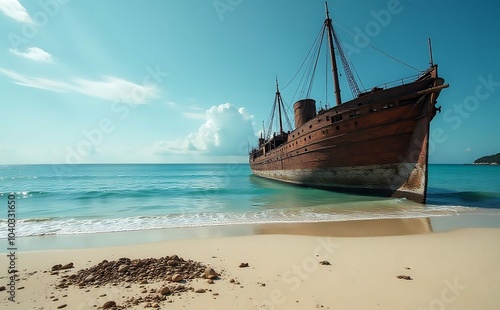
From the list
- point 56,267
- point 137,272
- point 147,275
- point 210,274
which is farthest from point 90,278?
point 210,274

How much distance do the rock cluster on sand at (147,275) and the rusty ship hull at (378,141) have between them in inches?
635

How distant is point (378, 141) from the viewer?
1702 centimetres

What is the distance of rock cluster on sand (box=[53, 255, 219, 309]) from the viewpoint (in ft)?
13.5

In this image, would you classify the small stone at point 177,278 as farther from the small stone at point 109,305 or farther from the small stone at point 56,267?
the small stone at point 56,267

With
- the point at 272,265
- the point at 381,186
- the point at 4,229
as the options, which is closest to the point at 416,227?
the point at 272,265

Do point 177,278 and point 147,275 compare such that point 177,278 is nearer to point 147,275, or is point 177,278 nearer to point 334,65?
point 147,275

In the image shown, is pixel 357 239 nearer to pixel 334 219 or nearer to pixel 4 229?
pixel 334 219

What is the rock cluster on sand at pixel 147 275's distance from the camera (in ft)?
13.5

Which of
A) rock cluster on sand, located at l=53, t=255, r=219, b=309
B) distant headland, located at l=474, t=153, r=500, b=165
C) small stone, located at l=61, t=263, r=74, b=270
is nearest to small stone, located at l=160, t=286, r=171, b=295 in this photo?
rock cluster on sand, located at l=53, t=255, r=219, b=309

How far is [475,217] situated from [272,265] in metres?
12.7

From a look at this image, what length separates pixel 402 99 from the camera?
15.8m

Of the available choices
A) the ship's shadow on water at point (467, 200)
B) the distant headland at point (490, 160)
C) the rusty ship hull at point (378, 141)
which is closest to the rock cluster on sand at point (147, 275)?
the rusty ship hull at point (378, 141)

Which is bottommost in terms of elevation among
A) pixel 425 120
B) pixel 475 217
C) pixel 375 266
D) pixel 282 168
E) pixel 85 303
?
pixel 475 217

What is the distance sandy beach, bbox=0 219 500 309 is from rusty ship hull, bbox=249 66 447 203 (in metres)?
8.71
